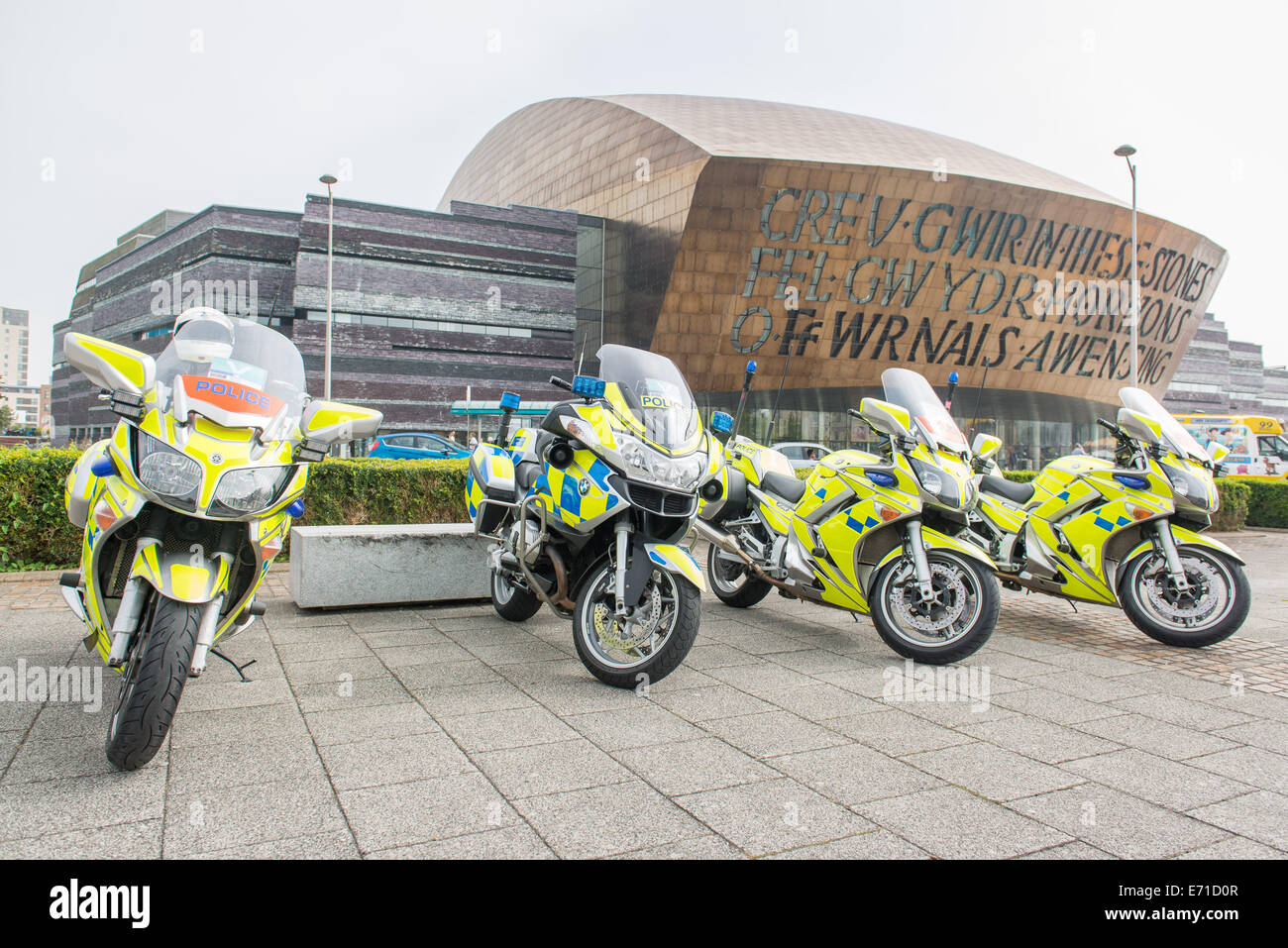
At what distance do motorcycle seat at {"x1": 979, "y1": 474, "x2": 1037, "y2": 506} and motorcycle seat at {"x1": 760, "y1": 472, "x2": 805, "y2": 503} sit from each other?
54.1 inches

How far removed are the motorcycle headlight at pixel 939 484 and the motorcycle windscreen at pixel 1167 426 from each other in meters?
1.48

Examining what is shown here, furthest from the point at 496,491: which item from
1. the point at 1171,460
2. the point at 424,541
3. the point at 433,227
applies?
the point at 433,227

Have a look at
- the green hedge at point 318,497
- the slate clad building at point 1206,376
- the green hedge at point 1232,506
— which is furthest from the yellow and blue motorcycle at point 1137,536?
the slate clad building at point 1206,376

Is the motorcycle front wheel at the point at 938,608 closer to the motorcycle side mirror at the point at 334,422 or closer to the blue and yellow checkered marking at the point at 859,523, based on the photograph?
the blue and yellow checkered marking at the point at 859,523

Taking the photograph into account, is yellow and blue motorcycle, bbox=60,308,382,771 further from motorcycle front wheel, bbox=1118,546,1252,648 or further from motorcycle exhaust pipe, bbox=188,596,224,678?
motorcycle front wheel, bbox=1118,546,1252,648

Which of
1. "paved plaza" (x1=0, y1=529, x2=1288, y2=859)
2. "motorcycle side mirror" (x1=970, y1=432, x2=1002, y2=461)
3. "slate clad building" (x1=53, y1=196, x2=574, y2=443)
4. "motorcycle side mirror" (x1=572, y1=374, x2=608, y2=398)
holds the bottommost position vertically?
"paved plaza" (x1=0, y1=529, x2=1288, y2=859)

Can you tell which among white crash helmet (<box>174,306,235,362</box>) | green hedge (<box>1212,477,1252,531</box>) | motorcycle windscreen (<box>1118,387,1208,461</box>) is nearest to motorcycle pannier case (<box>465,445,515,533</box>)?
white crash helmet (<box>174,306,235,362</box>)

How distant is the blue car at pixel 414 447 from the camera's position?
74.8 feet

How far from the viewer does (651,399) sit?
4.52 m

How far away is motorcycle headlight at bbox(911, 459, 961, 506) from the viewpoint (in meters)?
5.14

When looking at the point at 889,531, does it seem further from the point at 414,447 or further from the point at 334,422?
the point at 414,447

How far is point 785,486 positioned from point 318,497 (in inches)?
202

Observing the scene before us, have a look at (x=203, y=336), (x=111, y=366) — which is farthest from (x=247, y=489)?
(x=203, y=336)
